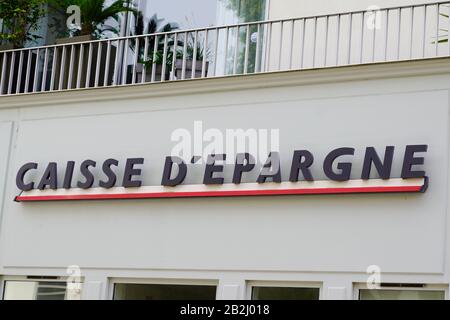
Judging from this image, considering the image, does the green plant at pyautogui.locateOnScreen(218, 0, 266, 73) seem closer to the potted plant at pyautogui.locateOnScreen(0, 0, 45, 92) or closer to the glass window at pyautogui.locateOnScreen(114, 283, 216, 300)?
the potted plant at pyautogui.locateOnScreen(0, 0, 45, 92)

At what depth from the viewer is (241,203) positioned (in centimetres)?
1312

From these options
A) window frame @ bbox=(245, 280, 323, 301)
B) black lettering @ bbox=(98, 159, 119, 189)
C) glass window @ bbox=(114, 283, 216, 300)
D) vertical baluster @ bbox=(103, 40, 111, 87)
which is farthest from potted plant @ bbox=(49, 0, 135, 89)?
window frame @ bbox=(245, 280, 323, 301)

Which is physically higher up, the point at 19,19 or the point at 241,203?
the point at 19,19

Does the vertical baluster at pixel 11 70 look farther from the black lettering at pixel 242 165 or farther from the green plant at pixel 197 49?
the black lettering at pixel 242 165

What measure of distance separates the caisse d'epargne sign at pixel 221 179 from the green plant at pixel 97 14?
324cm

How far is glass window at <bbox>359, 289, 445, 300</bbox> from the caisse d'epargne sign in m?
1.18

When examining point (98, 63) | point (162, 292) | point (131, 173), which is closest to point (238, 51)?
point (98, 63)

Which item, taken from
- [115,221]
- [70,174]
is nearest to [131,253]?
[115,221]

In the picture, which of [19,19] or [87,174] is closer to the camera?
[87,174]

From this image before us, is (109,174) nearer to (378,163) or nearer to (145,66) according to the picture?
(145,66)

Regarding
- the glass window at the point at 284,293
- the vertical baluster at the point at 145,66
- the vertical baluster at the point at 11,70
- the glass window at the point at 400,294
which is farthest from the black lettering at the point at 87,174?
the glass window at the point at 400,294

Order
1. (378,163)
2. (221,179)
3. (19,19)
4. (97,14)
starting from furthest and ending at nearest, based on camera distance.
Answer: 1. (19,19)
2. (97,14)
3. (221,179)
4. (378,163)

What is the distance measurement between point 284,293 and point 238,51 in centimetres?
397

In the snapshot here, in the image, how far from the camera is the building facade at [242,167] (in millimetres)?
12234
